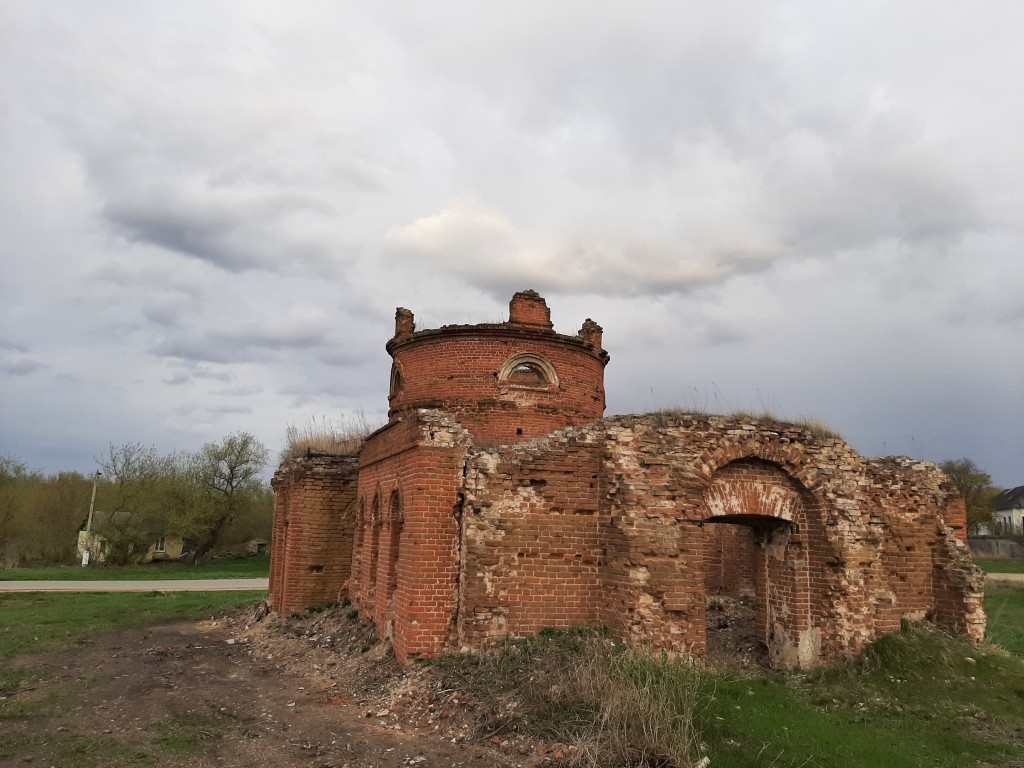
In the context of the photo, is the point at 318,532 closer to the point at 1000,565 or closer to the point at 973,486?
the point at 1000,565

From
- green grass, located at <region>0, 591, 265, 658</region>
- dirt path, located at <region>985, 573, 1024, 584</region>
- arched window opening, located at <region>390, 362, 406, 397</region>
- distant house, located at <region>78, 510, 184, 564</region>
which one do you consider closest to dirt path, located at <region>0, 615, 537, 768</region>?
green grass, located at <region>0, 591, 265, 658</region>

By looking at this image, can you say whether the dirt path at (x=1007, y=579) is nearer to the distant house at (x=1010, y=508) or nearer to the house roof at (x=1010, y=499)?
the distant house at (x=1010, y=508)

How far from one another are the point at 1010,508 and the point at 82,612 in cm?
7488

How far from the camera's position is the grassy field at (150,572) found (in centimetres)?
2808

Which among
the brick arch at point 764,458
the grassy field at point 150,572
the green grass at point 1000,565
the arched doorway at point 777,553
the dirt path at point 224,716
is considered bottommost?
the grassy field at point 150,572

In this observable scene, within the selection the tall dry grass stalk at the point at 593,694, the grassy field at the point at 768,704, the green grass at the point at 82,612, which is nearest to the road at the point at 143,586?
the green grass at the point at 82,612

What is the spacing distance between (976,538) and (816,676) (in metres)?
45.3

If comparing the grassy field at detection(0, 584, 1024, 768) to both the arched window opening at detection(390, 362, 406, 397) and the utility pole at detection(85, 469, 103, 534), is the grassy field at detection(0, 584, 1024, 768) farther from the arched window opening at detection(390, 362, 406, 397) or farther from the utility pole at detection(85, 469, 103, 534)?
the utility pole at detection(85, 469, 103, 534)

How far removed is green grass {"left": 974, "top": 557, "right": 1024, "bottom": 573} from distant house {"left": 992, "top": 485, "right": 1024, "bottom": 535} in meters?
22.8

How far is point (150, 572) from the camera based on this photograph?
3178 centimetres

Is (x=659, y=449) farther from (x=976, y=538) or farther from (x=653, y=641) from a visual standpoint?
(x=976, y=538)

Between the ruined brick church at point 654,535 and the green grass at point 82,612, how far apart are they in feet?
23.8

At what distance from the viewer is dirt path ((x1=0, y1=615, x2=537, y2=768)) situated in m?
6.26

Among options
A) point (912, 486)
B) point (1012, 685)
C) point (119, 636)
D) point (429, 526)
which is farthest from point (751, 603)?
point (119, 636)
